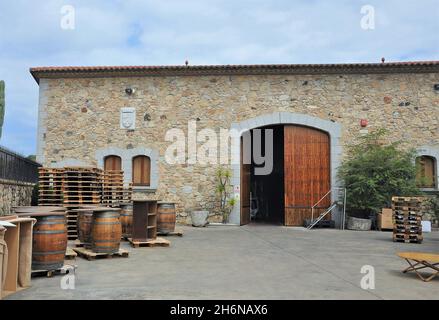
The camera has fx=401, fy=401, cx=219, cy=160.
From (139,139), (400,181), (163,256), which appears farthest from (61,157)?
(400,181)

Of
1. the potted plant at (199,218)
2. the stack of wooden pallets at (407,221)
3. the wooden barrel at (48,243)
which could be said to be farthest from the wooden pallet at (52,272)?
the stack of wooden pallets at (407,221)

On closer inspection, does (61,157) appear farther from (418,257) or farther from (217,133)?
(418,257)

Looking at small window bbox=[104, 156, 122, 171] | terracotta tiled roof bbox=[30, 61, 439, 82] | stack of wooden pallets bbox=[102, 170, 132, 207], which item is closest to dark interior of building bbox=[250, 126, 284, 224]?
terracotta tiled roof bbox=[30, 61, 439, 82]

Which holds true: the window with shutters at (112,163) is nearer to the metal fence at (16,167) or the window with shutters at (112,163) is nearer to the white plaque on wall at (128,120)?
the white plaque on wall at (128,120)

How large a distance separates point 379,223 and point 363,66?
5429 millimetres

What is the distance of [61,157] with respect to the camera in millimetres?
14672

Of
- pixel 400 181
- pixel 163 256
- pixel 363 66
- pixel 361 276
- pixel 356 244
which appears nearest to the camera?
pixel 361 276

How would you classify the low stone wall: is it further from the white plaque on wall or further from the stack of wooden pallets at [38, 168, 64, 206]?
the white plaque on wall

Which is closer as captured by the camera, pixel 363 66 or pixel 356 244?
pixel 356 244

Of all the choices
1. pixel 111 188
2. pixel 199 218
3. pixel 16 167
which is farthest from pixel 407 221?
pixel 16 167

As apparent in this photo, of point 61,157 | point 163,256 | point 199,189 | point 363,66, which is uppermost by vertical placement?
point 363,66

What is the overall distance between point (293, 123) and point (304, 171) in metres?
1.76

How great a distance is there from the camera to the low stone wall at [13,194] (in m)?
11.1

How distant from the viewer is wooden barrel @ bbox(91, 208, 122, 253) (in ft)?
24.2
